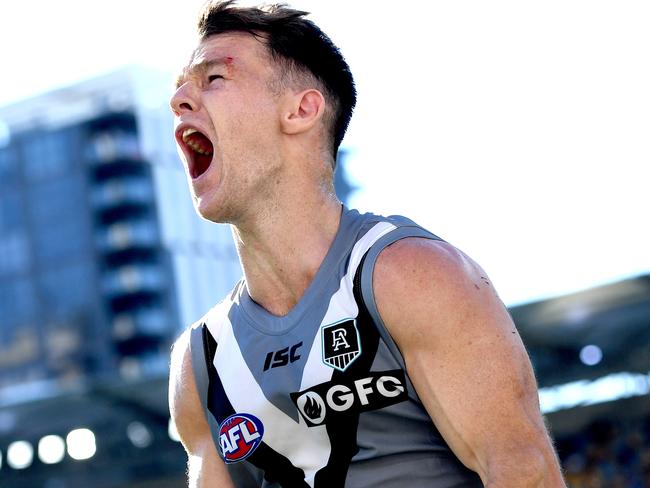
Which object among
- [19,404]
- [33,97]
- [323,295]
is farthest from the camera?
[33,97]

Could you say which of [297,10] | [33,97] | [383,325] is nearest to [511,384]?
[383,325]

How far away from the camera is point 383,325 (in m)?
2.86

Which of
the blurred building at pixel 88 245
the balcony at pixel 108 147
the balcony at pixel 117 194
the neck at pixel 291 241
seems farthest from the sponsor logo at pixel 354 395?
the balcony at pixel 117 194

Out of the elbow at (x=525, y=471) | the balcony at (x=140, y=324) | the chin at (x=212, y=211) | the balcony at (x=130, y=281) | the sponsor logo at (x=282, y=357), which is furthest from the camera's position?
the balcony at (x=130, y=281)

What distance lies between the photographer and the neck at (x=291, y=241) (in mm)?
3184

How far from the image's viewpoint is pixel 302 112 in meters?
3.25

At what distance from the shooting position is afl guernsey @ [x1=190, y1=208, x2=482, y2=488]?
290 cm

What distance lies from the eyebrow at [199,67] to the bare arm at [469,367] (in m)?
0.81

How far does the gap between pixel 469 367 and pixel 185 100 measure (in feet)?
3.60

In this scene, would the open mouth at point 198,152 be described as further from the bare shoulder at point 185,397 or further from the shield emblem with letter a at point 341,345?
the shield emblem with letter a at point 341,345

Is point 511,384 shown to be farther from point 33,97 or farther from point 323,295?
point 33,97

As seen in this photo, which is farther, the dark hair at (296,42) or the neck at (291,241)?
the dark hair at (296,42)

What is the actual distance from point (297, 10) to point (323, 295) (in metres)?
0.92

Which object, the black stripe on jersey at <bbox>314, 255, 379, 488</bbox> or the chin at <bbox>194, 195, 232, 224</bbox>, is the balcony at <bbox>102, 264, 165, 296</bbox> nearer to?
the chin at <bbox>194, 195, 232, 224</bbox>
